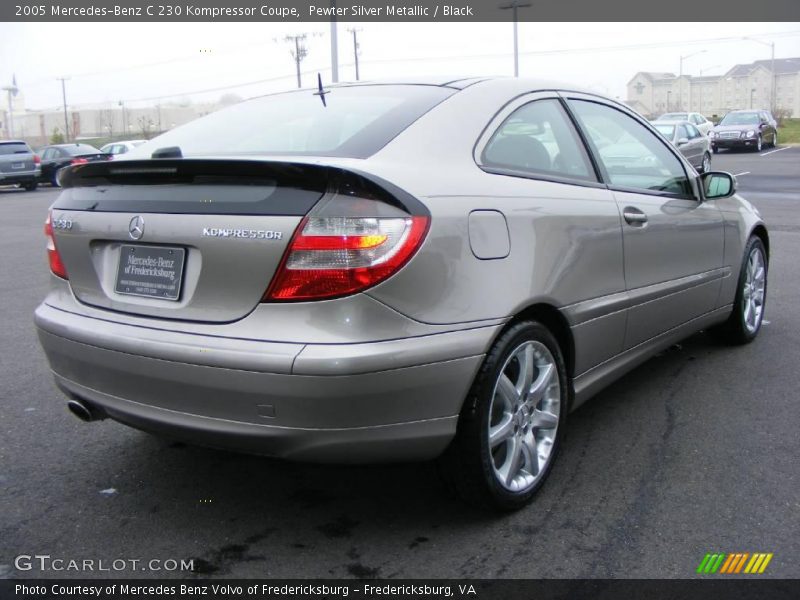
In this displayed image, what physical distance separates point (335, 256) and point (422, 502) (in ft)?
3.85

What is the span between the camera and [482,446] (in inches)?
112

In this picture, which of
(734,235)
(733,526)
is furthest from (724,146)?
(733,526)

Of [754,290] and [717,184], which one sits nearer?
[717,184]

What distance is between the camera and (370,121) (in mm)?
3092

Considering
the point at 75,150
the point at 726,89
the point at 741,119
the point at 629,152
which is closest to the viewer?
the point at 629,152

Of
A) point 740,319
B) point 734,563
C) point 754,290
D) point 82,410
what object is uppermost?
point 82,410

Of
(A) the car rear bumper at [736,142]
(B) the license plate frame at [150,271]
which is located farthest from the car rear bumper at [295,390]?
(A) the car rear bumper at [736,142]

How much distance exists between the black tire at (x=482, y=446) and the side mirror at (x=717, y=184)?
2125mm

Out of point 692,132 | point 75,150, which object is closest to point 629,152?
point 692,132

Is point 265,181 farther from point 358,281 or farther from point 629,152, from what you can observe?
point 629,152

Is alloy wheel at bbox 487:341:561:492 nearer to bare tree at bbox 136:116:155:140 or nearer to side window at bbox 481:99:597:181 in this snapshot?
side window at bbox 481:99:597:181

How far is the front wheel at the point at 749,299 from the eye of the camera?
5148mm

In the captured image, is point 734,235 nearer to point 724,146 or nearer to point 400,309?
point 400,309

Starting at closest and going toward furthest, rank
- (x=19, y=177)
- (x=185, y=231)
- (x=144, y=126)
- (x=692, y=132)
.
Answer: (x=185, y=231)
(x=692, y=132)
(x=19, y=177)
(x=144, y=126)
